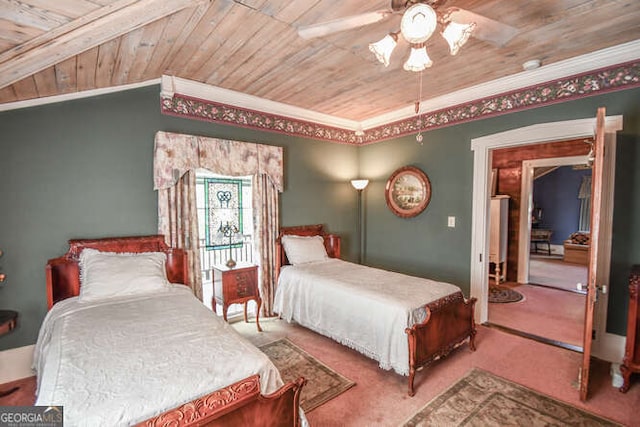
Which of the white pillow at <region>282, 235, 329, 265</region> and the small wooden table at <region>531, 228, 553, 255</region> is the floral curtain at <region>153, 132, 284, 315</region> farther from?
the small wooden table at <region>531, 228, 553, 255</region>

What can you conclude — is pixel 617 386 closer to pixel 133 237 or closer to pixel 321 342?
pixel 321 342

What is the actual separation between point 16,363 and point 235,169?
2.60m

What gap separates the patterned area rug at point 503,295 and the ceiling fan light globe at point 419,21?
4.23m

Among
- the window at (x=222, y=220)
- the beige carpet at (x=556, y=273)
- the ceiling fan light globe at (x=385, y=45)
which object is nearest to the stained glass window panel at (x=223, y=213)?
the window at (x=222, y=220)

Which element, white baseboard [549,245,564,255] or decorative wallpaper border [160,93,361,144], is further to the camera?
white baseboard [549,245,564,255]

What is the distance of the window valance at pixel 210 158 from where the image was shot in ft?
9.83

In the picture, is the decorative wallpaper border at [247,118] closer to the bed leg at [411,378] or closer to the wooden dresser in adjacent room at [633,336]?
the bed leg at [411,378]

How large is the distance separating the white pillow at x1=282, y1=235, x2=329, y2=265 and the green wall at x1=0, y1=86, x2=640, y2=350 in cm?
57

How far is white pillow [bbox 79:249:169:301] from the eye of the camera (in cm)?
234

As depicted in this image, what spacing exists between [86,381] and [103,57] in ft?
7.30

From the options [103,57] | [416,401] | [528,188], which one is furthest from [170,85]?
[528,188]

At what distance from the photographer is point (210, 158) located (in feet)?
10.8

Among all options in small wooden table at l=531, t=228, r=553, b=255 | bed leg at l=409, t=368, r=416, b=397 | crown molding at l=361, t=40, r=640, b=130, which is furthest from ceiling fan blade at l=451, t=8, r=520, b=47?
small wooden table at l=531, t=228, r=553, b=255

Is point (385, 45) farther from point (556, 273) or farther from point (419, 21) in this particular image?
point (556, 273)
